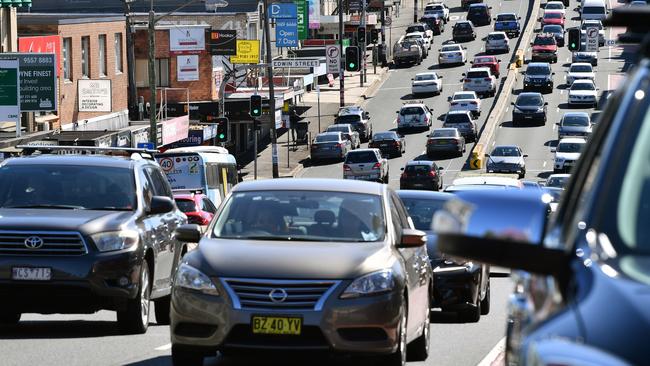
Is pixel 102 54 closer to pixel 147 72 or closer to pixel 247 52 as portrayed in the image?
pixel 147 72

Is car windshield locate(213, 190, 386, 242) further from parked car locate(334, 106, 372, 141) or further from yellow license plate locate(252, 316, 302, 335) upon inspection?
parked car locate(334, 106, 372, 141)

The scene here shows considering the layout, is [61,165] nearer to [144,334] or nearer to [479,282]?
[144,334]

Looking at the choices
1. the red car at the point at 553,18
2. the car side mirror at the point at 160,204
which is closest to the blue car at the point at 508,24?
the red car at the point at 553,18

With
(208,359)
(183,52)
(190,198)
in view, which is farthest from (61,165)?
(183,52)

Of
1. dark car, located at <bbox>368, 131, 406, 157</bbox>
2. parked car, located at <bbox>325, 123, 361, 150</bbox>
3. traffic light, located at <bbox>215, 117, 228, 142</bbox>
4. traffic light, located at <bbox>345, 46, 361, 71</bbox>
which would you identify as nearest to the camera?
traffic light, located at <bbox>215, 117, 228, 142</bbox>

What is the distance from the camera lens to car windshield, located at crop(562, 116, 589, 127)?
74.4 m

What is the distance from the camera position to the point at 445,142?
73938 mm

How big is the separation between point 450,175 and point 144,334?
5433 centimetres

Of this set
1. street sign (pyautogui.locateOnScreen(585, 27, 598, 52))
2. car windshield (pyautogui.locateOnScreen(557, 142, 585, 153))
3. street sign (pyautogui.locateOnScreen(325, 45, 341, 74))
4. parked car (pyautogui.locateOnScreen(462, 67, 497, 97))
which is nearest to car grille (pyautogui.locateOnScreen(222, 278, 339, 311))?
car windshield (pyautogui.locateOnScreen(557, 142, 585, 153))

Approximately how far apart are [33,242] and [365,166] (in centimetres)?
5119

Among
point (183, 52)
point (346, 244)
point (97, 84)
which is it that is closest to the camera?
point (346, 244)

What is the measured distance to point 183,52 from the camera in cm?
7869

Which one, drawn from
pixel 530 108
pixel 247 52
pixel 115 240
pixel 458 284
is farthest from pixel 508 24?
pixel 115 240

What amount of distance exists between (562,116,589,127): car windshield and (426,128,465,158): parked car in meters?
5.01
